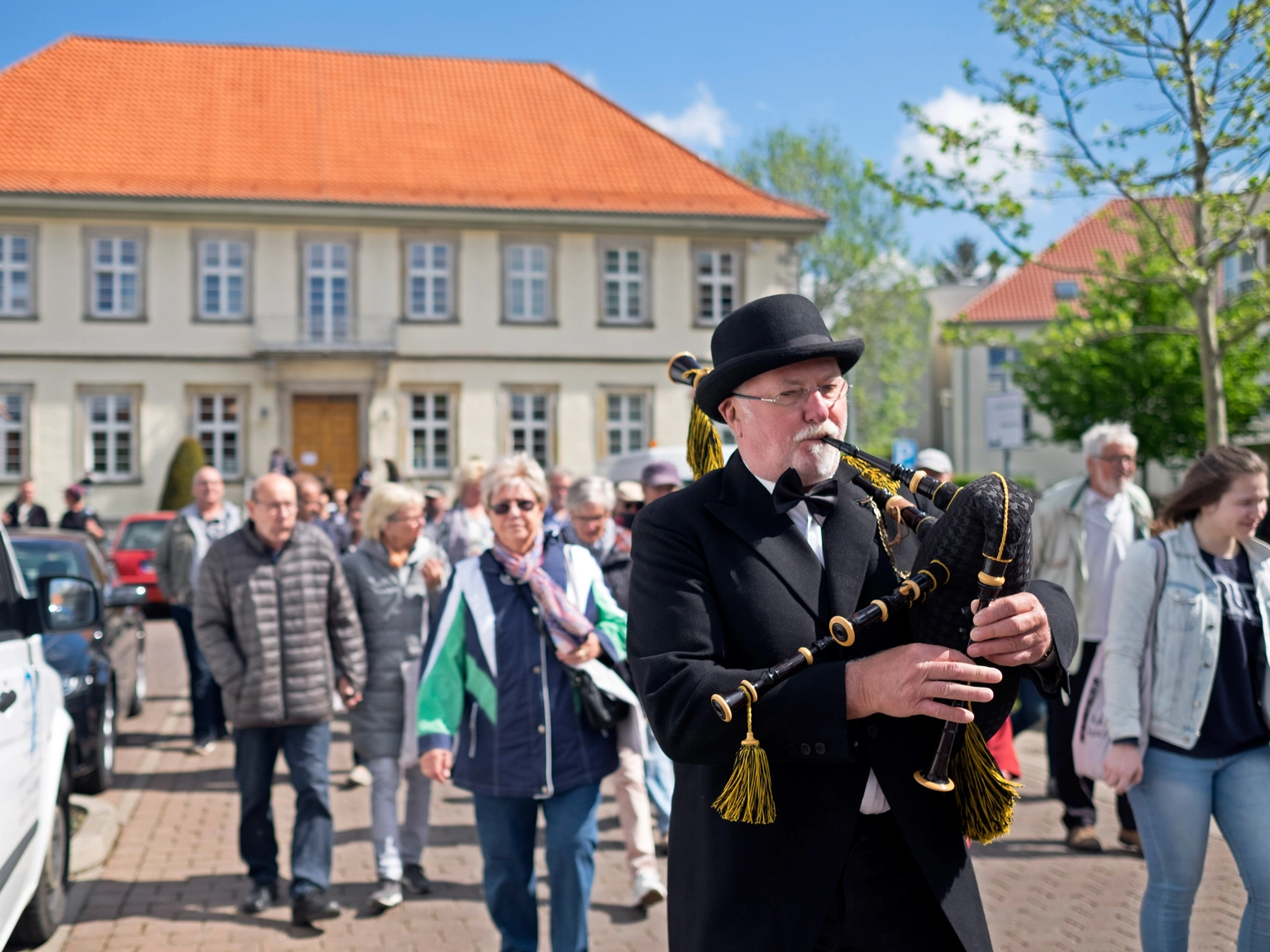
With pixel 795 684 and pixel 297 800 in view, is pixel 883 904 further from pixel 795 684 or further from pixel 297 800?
pixel 297 800

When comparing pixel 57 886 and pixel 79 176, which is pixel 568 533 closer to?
pixel 57 886

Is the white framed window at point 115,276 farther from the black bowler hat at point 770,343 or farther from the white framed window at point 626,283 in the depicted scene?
the black bowler hat at point 770,343

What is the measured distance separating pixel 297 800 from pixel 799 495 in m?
4.31

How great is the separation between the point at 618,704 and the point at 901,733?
2.46m


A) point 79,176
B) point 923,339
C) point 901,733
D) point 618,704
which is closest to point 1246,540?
point 618,704

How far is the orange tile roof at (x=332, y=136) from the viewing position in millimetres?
30625

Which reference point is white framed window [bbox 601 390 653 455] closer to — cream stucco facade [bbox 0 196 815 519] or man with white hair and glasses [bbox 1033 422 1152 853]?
cream stucco facade [bbox 0 196 815 519]

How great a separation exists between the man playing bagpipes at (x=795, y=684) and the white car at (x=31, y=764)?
2592mm

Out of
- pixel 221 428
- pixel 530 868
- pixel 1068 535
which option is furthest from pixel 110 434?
pixel 530 868

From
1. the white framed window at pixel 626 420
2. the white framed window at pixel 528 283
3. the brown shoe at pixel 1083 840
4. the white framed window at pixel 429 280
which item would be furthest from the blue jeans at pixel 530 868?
the white framed window at pixel 626 420

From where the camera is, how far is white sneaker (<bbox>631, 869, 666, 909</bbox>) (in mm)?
6141

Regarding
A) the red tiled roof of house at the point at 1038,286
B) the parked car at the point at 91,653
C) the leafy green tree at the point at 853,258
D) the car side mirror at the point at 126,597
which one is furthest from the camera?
the red tiled roof of house at the point at 1038,286

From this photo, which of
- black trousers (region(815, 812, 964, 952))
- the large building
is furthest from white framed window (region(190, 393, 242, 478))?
black trousers (region(815, 812, 964, 952))

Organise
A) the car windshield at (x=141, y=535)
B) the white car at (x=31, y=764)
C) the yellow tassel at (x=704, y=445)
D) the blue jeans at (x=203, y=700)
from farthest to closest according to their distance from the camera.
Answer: the car windshield at (x=141, y=535) < the blue jeans at (x=203, y=700) < the white car at (x=31, y=764) < the yellow tassel at (x=704, y=445)
